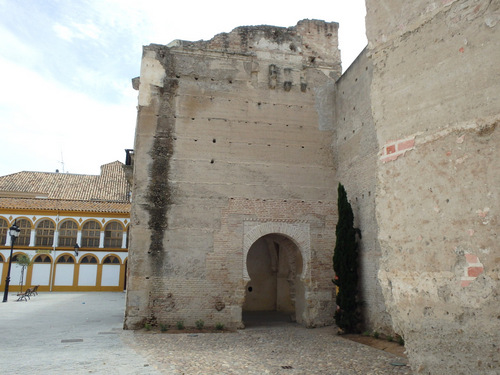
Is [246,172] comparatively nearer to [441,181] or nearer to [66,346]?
[66,346]

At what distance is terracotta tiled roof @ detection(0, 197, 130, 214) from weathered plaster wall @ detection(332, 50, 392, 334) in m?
21.1

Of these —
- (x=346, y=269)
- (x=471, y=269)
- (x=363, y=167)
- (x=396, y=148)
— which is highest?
(x=363, y=167)

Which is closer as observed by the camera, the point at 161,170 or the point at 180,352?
the point at 180,352

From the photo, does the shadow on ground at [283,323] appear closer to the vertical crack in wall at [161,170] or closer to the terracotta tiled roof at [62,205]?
the vertical crack in wall at [161,170]

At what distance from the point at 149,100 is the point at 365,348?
29.6 ft

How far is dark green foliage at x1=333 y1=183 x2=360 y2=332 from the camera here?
416 inches

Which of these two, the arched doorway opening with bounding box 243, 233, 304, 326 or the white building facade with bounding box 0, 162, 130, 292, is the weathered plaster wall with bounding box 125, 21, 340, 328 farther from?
the white building facade with bounding box 0, 162, 130, 292

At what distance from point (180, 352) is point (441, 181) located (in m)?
6.87

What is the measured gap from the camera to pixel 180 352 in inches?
326

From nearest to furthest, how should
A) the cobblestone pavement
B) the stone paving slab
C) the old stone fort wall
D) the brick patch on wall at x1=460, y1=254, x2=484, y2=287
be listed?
the brick patch on wall at x1=460, y1=254, x2=484, y2=287 < the stone paving slab < the cobblestone pavement < the old stone fort wall

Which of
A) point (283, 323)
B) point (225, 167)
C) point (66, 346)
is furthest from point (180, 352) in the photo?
point (225, 167)

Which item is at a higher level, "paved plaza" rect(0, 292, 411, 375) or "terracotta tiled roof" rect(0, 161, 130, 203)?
"terracotta tiled roof" rect(0, 161, 130, 203)

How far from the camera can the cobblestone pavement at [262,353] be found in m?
6.84

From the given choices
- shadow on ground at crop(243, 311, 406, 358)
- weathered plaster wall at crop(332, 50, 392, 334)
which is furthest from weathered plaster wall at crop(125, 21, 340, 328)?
shadow on ground at crop(243, 311, 406, 358)
